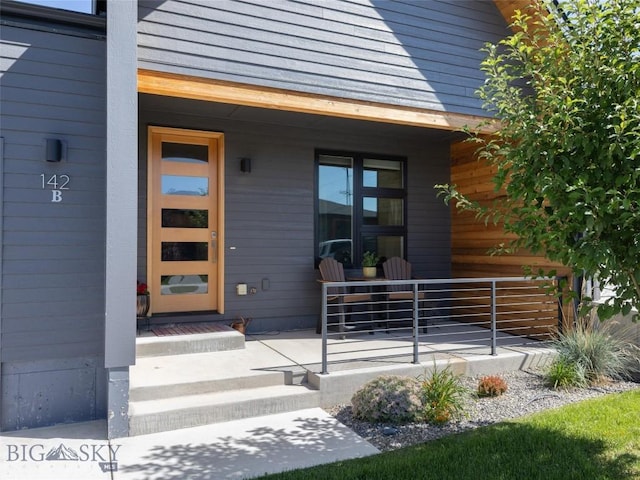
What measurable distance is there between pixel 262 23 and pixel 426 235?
376 centimetres

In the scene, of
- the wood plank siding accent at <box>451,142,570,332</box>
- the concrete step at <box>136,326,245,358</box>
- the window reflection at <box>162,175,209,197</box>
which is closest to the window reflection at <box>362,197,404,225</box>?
the wood plank siding accent at <box>451,142,570,332</box>

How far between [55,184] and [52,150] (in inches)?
10.3

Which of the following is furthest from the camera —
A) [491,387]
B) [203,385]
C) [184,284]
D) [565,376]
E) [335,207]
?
[335,207]

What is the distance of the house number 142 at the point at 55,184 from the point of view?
352 cm

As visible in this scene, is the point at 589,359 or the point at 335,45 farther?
the point at 335,45

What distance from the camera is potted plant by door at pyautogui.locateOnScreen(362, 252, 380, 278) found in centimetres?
586

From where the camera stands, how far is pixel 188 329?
16.1 feet

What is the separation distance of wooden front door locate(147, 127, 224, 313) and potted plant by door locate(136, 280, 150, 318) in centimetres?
30

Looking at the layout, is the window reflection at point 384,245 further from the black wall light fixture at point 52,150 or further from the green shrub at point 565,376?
the black wall light fixture at point 52,150

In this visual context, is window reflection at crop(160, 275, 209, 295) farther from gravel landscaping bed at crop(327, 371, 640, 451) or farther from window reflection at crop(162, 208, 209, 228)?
gravel landscaping bed at crop(327, 371, 640, 451)

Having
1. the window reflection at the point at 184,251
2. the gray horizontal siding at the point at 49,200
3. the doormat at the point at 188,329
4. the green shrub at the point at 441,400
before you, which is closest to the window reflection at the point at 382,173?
the window reflection at the point at 184,251

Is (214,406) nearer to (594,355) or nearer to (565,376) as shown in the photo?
(565,376)

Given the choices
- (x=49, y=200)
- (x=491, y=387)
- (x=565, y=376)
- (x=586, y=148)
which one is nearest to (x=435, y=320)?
(x=565, y=376)

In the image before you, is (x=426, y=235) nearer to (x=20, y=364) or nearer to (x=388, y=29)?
(x=388, y=29)
